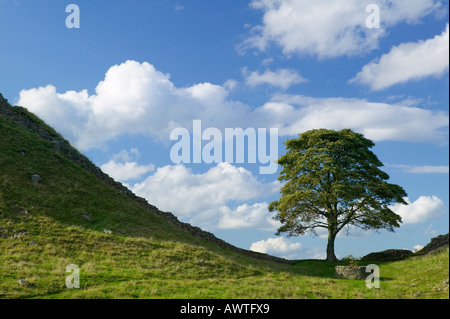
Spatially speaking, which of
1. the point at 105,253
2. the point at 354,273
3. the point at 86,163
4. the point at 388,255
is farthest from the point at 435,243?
the point at 86,163

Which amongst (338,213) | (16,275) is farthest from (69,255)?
(338,213)

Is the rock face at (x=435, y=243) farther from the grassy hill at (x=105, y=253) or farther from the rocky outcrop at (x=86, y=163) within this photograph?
the rocky outcrop at (x=86, y=163)

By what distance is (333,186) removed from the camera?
4294cm

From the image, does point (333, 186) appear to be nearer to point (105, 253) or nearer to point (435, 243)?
point (435, 243)

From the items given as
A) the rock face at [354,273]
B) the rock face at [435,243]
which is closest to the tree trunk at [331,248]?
the rock face at [435,243]

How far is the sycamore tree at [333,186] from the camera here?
1694 inches

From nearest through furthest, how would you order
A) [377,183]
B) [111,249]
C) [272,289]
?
[272,289] → [111,249] → [377,183]

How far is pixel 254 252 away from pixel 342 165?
15.7 meters

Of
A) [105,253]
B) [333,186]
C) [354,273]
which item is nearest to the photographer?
[105,253]

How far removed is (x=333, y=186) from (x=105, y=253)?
27074mm

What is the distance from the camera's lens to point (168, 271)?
2378 centimetres

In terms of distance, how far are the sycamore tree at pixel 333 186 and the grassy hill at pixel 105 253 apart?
628 cm

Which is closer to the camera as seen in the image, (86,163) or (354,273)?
(354,273)
